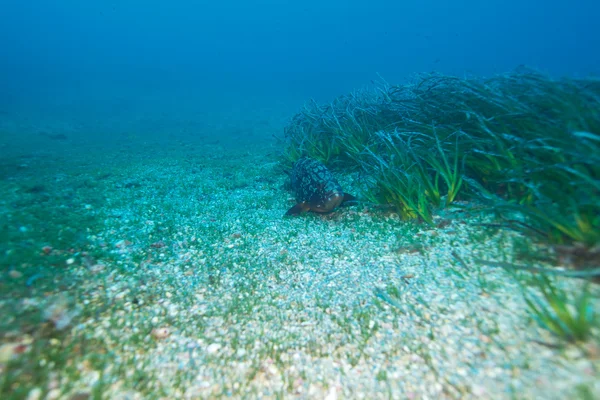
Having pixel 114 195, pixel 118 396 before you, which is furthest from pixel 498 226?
pixel 114 195

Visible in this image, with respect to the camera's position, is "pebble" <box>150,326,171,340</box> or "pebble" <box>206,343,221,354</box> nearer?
"pebble" <box>206,343,221,354</box>

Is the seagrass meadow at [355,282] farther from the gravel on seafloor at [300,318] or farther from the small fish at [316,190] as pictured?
the small fish at [316,190]

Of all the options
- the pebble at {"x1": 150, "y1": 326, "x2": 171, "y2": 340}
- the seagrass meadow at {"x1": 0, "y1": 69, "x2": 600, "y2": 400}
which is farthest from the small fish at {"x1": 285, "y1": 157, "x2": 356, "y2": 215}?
the pebble at {"x1": 150, "y1": 326, "x2": 171, "y2": 340}

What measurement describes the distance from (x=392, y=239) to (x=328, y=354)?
1.92 metres

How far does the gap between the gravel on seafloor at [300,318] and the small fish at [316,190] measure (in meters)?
0.44

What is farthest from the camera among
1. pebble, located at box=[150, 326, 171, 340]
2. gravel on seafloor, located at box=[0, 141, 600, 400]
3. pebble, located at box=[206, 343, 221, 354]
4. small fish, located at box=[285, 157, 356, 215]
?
small fish, located at box=[285, 157, 356, 215]

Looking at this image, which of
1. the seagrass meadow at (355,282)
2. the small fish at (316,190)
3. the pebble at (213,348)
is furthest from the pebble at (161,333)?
the small fish at (316,190)

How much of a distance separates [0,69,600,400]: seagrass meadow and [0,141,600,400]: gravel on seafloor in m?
0.01

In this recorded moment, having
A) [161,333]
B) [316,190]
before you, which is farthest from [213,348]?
[316,190]

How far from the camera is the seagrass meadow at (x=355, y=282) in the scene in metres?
1.77

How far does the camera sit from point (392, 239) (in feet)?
11.7

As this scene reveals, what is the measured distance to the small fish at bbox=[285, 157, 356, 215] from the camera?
446 centimetres

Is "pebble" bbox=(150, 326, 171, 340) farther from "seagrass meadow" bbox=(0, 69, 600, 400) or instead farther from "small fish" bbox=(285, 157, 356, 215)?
"small fish" bbox=(285, 157, 356, 215)

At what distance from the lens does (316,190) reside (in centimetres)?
473
